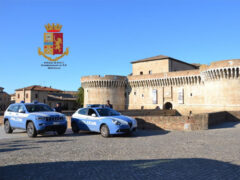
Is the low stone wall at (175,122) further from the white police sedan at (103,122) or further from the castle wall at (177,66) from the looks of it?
the castle wall at (177,66)

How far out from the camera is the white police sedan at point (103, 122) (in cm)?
1105

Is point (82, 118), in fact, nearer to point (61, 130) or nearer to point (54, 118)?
point (61, 130)

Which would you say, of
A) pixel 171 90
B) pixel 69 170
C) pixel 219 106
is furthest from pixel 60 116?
pixel 171 90

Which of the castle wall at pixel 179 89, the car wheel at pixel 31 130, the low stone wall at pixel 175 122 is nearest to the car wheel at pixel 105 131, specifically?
the car wheel at pixel 31 130

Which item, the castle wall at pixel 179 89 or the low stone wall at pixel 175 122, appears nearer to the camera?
the low stone wall at pixel 175 122

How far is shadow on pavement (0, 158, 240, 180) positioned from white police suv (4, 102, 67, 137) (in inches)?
206

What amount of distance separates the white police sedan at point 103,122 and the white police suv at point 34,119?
3.62 feet

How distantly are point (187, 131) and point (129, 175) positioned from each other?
9.31m

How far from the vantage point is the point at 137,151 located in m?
7.73

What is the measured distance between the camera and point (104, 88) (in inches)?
1791

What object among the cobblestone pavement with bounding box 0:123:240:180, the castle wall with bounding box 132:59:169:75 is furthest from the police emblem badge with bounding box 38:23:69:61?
the castle wall with bounding box 132:59:169:75

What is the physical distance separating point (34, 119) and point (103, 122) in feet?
10.8

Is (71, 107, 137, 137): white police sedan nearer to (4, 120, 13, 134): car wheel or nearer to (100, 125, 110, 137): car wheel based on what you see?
(100, 125, 110, 137): car wheel

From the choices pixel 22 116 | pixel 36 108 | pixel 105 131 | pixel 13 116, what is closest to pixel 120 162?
pixel 105 131
